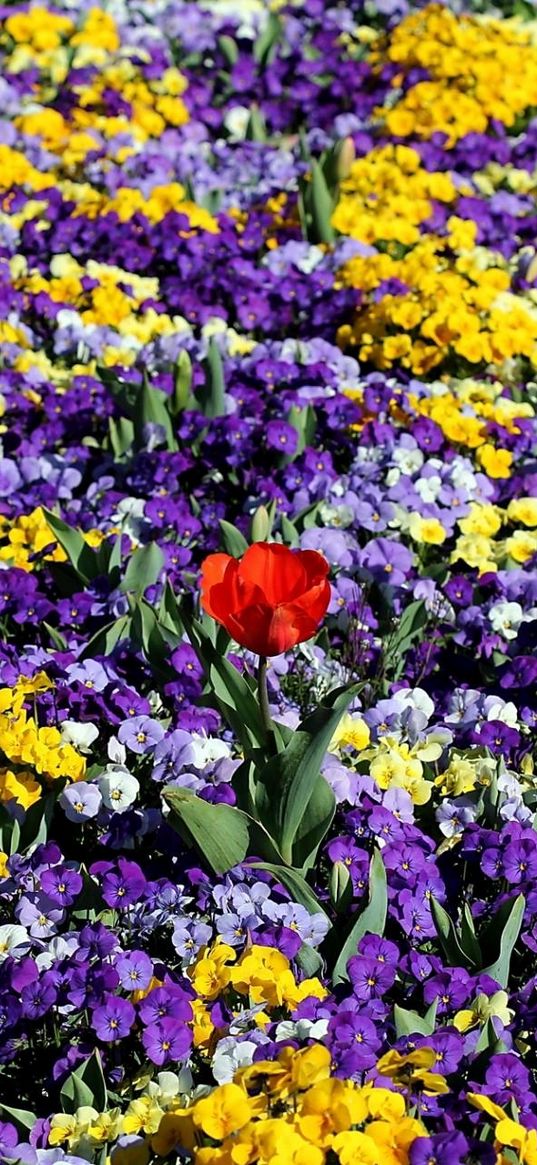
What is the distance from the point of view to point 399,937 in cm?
251

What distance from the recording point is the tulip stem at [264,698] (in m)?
2.26

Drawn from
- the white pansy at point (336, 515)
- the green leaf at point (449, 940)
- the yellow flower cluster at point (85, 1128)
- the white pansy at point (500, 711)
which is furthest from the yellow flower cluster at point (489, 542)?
the yellow flower cluster at point (85, 1128)

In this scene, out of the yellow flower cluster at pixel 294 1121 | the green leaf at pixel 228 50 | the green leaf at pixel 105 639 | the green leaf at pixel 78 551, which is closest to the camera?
the yellow flower cluster at pixel 294 1121

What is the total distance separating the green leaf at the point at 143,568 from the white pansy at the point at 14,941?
0.96 metres

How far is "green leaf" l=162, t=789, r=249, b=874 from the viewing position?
2.31 m

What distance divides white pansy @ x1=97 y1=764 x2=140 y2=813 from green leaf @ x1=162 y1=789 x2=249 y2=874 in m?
0.13

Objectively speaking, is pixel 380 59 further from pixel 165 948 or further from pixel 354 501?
pixel 165 948

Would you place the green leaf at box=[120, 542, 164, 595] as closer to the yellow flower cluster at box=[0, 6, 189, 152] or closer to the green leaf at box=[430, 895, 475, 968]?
the green leaf at box=[430, 895, 475, 968]

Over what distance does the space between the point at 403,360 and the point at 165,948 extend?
2.14 m

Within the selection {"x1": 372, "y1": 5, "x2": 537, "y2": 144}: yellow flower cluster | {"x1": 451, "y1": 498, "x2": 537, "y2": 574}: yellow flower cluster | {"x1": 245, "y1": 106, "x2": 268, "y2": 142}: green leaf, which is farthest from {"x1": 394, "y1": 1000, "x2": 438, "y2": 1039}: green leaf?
{"x1": 245, "y1": 106, "x2": 268, "y2": 142}: green leaf

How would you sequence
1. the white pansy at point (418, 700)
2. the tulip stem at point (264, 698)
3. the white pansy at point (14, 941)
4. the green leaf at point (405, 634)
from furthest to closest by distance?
the green leaf at point (405, 634), the white pansy at point (418, 700), the white pansy at point (14, 941), the tulip stem at point (264, 698)

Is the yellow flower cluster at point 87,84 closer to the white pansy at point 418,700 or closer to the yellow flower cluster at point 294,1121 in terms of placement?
the white pansy at point 418,700

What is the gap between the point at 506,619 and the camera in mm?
3186

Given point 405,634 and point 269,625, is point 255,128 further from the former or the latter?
point 269,625
